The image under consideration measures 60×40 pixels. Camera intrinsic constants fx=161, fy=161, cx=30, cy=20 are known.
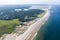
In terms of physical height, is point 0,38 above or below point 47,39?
above

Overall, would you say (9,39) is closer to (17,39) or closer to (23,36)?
(17,39)

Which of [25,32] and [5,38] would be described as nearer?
[5,38]

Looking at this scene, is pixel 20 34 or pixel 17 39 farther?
pixel 20 34

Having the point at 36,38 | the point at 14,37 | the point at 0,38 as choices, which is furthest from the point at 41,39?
the point at 0,38

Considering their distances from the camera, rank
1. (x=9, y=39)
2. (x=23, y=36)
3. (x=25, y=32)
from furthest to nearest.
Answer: (x=25, y=32) → (x=23, y=36) → (x=9, y=39)

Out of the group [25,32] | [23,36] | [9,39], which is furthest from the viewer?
[25,32]

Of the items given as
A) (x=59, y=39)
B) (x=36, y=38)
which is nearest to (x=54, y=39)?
(x=59, y=39)

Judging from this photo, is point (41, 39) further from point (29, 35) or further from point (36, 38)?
point (29, 35)

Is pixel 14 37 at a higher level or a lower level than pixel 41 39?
higher

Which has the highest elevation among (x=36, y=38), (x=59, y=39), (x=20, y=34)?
(x=20, y=34)
